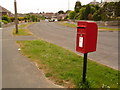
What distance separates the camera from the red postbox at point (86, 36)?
12.9ft

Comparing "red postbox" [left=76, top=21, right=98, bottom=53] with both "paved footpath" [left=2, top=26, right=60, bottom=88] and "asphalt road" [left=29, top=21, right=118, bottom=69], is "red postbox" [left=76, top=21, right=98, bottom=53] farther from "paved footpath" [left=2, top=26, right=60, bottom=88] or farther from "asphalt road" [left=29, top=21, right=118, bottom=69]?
"asphalt road" [left=29, top=21, right=118, bottom=69]

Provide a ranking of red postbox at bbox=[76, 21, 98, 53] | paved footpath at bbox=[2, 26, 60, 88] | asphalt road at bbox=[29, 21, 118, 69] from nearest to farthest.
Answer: red postbox at bbox=[76, 21, 98, 53] < paved footpath at bbox=[2, 26, 60, 88] < asphalt road at bbox=[29, 21, 118, 69]

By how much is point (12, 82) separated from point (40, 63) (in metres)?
1.92

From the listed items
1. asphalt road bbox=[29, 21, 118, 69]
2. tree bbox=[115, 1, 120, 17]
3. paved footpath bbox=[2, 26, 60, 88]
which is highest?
tree bbox=[115, 1, 120, 17]

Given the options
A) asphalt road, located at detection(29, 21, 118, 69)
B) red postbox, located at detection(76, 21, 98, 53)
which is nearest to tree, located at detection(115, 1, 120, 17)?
asphalt road, located at detection(29, 21, 118, 69)

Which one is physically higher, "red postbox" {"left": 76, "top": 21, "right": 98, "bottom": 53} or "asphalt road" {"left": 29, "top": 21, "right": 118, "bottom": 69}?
"red postbox" {"left": 76, "top": 21, "right": 98, "bottom": 53}

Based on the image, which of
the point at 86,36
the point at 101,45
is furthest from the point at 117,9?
the point at 86,36

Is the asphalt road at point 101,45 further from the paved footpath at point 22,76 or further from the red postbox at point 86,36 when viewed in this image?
the paved footpath at point 22,76

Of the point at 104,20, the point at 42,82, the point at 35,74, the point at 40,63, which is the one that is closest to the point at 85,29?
the point at 42,82

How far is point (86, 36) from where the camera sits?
3.94 m

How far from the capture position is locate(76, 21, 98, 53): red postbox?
393 centimetres

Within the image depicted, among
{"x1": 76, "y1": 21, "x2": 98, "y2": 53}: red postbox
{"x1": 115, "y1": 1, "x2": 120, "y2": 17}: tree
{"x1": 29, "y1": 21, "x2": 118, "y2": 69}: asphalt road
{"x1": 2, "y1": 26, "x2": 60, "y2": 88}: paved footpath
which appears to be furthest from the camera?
{"x1": 115, "y1": 1, "x2": 120, "y2": 17}: tree

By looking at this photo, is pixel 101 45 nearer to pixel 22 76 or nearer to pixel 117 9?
A: pixel 22 76

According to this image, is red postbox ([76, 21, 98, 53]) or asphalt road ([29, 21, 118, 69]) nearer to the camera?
red postbox ([76, 21, 98, 53])
